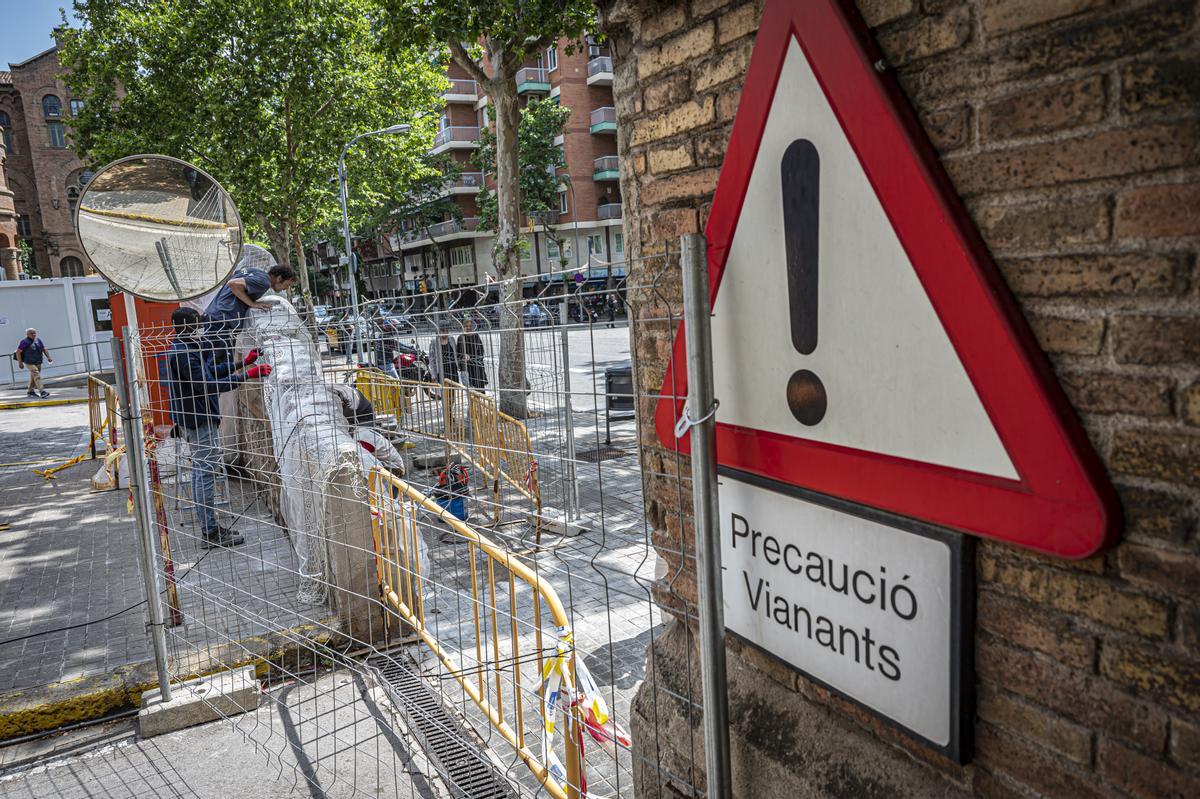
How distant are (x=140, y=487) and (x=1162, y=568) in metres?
4.74

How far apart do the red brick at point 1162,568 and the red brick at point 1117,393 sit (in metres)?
0.23

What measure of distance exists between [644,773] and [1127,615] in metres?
1.81

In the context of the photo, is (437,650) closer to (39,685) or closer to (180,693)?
(180,693)

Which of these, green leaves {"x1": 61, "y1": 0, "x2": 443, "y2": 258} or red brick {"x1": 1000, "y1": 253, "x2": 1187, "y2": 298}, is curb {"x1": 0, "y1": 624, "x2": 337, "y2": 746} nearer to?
red brick {"x1": 1000, "y1": 253, "x2": 1187, "y2": 298}

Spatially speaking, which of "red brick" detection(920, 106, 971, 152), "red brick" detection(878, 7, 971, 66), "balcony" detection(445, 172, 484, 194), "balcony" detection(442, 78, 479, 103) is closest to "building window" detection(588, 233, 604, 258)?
"balcony" detection(445, 172, 484, 194)

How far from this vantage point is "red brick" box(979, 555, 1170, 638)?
1.38 m

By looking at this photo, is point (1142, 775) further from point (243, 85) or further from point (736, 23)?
point (243, 85)

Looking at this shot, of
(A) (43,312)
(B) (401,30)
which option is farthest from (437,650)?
(A) (43,312)

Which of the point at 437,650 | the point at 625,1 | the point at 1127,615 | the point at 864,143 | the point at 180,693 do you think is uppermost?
the point at 625,1

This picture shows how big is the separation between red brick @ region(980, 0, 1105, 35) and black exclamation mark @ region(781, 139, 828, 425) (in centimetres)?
41

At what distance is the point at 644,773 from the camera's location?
9.19ft

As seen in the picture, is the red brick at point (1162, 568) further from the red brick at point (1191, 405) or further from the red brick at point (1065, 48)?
the red brick at point (1065, 48)

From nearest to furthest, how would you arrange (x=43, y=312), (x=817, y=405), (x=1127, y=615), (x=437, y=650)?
(x=1127, y=615) → (x=817, y=405) → (x=437, y=650) → (x=43, y=312)

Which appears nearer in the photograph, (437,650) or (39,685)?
(437,650)
